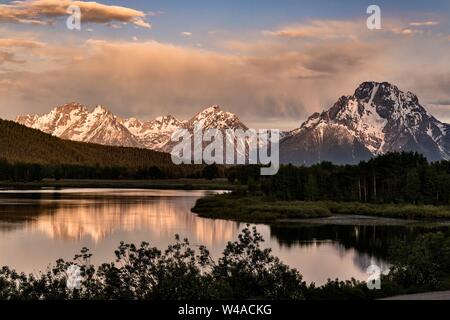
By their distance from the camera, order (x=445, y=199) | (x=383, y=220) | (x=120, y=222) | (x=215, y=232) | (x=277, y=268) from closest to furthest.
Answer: (x=277, y=268)
(x=215, y=232)
(x=120, y=222)
(x=383, y=220)
(x=445, y=199)

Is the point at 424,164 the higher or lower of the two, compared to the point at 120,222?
higher

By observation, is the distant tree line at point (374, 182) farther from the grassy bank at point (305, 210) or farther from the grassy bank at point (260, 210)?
the grassy bank at point (260, 210)

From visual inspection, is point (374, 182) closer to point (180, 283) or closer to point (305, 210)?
point (305, 210)

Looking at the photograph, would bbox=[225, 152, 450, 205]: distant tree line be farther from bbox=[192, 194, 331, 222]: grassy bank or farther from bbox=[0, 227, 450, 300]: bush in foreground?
bbox=[0, 227, 450, 300]: bush in foreground

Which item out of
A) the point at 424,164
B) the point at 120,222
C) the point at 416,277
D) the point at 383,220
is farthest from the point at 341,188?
the point at 416,277

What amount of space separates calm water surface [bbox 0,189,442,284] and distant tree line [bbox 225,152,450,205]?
95.1ft

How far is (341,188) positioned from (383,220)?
103 feet

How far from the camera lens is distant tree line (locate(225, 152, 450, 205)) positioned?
363 ft

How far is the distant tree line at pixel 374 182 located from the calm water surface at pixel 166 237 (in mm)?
Result: 28990

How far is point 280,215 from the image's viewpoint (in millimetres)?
94562

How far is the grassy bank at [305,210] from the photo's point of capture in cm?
9497

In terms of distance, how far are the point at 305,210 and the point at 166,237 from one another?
1381 inches
